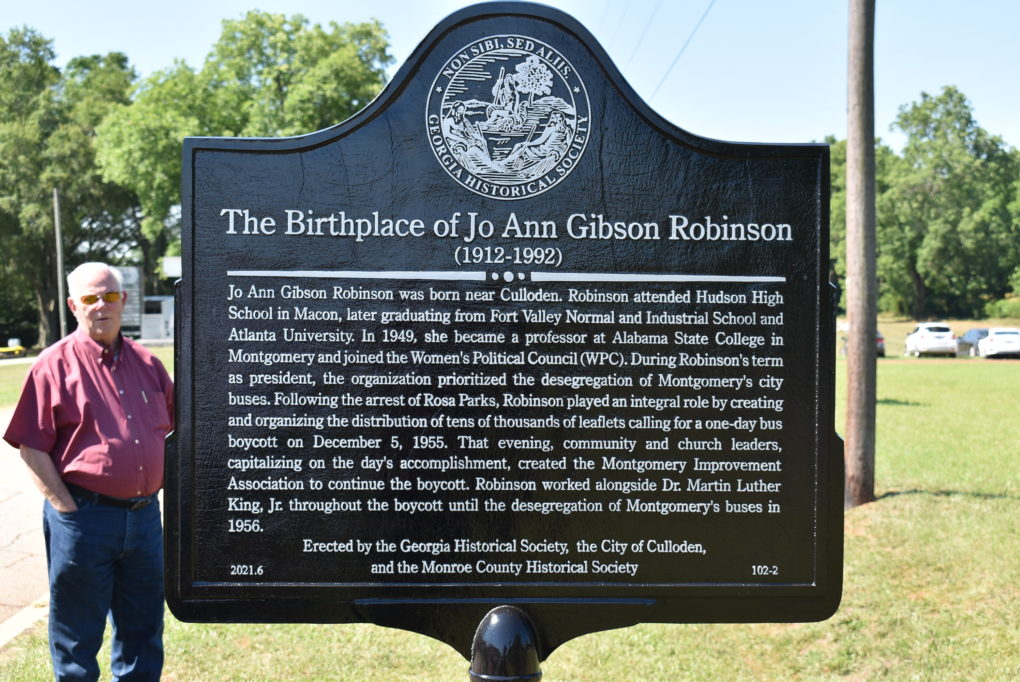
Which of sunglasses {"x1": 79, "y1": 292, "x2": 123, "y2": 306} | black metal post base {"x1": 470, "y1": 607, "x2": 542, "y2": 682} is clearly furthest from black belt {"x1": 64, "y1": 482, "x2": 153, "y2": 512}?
black metal post base {"x1": 470, "y1": 607, "x2": 542, "y2": 682}

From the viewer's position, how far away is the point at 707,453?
99.0 inches

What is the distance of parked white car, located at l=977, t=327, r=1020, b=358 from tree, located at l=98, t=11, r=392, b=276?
27.2 meters

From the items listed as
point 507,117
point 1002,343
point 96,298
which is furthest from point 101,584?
point 1002,343

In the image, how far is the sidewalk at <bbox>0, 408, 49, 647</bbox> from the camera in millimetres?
5113

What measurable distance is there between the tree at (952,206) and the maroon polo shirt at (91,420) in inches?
2361

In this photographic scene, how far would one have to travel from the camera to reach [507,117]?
8.17ft

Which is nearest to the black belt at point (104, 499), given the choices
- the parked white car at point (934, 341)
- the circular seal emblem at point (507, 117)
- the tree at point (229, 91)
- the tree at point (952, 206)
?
the circular seal emblem at point (507, 117)

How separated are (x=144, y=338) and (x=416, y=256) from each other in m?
41.9

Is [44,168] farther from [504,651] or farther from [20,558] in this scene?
[504,651]

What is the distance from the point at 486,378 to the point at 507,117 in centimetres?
75

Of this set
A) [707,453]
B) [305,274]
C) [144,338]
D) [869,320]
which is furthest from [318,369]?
[144,338]

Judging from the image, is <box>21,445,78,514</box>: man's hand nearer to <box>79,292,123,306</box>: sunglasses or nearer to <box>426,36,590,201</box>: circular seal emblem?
<box>79,292,123,306</box>: sunglasses

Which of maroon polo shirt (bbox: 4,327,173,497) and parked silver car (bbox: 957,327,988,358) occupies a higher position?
parked silver car (bbox: 957,327,988,358)

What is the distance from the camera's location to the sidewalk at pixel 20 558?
201 inches
